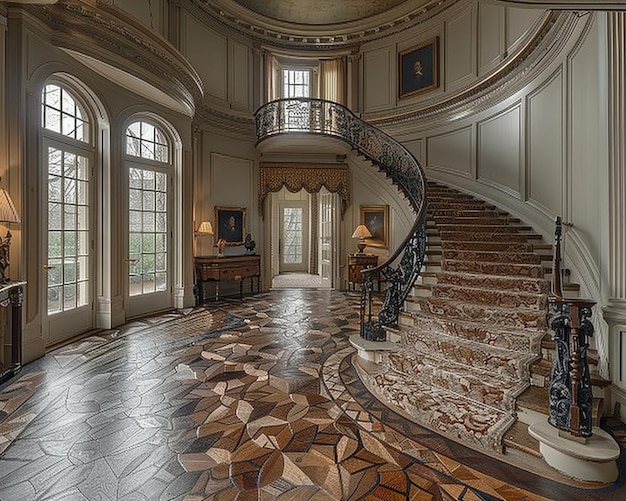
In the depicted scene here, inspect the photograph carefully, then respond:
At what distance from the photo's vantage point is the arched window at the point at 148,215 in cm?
569

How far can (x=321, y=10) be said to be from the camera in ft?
29.6

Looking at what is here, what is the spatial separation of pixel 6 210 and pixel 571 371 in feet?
15.1

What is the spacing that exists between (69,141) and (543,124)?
244 inches

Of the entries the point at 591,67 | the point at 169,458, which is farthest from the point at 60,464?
the point at 591,67

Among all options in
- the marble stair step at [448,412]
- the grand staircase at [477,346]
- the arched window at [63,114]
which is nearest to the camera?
the marble stair step at [448,412]

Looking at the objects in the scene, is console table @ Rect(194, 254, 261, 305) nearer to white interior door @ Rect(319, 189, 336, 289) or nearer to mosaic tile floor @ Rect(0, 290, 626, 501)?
white interior door @ Rect(319, 189, 336, 289)

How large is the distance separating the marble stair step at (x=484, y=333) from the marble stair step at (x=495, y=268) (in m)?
0.95

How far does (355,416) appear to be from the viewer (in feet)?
8.90

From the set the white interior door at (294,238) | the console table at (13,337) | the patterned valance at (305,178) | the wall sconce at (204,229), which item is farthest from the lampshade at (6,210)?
the white interior door at (294,238)

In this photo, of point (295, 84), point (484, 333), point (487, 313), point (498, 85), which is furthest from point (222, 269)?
point (498, 85)

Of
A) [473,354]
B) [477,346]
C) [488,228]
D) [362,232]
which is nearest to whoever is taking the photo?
[473,354]

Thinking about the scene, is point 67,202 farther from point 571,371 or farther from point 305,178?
point 571,371

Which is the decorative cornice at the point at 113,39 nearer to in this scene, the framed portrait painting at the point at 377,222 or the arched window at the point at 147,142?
the arched window at the point at 147,142

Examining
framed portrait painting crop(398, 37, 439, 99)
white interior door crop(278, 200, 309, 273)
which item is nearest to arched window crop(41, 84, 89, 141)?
framed portrait painting crop(398, 37, 439, 99)
